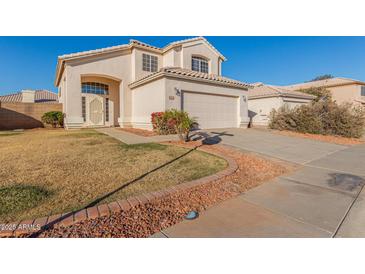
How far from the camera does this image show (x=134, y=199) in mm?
2861

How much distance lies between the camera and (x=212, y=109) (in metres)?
12.5

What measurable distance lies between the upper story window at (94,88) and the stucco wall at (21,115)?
3.37 metres

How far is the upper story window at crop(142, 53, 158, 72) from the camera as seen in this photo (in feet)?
47.4

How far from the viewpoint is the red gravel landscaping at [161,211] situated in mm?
2150

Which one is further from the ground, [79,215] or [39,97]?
[39,97]

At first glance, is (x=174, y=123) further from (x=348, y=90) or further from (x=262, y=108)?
(x=348, y=90)

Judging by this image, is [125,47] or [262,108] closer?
[125,47]

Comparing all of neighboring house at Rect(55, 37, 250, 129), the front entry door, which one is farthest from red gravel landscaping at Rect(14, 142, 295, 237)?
the front entry door

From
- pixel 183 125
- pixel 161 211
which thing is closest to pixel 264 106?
pixel 183 125

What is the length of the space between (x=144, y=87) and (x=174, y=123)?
16.4 feet

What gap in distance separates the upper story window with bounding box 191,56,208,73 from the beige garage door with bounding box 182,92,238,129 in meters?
4.68

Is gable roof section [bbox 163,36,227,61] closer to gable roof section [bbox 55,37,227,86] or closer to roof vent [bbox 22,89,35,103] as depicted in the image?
gable roof section [bbox 55,37,227,86]

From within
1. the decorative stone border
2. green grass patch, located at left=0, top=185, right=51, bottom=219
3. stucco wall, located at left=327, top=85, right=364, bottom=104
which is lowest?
the decorative stone border

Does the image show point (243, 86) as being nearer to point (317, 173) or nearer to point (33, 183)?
point (317, 173)
